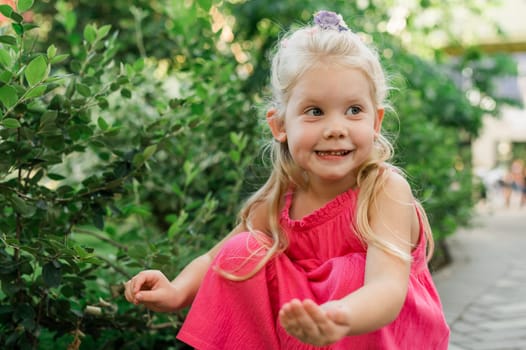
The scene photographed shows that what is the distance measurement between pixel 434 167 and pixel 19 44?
13.3 ft

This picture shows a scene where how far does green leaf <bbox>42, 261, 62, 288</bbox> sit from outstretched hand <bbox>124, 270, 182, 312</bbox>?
20 cm

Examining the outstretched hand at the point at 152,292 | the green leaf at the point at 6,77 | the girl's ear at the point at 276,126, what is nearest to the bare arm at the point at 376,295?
the girl's ear at the point at 276,126

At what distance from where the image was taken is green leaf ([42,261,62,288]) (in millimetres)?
1993

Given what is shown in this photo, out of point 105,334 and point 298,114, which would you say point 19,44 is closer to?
point 298,114

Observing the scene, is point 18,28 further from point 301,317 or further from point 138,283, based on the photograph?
point 301,317

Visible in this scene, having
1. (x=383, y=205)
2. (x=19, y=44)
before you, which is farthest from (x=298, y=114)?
(x=19, y=44)

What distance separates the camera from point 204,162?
11.6ft

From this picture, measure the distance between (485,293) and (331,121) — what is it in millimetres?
2849

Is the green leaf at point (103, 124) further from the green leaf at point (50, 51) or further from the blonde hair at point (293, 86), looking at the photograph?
the blonde hair at point (293, 86)

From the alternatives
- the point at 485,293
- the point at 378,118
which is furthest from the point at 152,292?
the point at 485,293

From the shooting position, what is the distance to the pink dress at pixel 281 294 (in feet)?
6.60

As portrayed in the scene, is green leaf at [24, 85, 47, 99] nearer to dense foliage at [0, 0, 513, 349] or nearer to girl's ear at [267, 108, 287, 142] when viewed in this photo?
dense foliage at [0, 0, 513, 349]

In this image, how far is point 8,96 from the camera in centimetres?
181

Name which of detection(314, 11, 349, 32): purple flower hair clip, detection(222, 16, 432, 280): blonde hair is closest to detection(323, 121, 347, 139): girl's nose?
detection(222, 16, 432, 280): blonde hair
